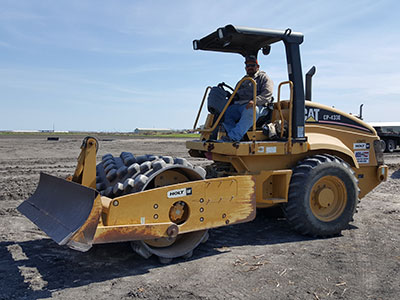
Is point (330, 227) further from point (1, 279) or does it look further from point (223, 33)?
point (1, 279)

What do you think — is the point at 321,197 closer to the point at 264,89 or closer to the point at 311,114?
the point at 311,114

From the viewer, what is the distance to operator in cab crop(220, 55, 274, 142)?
5.50 metres

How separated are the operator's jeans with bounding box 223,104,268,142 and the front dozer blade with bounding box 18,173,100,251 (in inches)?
89.8

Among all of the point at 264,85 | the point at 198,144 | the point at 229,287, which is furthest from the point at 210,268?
the point at 264,85

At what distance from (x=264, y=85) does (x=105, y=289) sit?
3547 mm

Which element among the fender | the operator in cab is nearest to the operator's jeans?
the operator in cab

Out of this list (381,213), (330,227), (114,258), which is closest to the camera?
(114,258)

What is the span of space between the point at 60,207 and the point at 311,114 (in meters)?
3.86

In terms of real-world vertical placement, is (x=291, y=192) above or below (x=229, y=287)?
above

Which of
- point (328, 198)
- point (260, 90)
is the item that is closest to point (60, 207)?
point (260, 90)

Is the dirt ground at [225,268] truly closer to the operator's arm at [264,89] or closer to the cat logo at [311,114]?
the cat logo at [311,114]

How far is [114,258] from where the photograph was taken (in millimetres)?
4648

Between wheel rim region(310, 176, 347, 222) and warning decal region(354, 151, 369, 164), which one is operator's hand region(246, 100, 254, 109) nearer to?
wheel rim region(310, 176, 347, 222)

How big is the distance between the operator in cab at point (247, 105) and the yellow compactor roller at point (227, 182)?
16 centimetres
